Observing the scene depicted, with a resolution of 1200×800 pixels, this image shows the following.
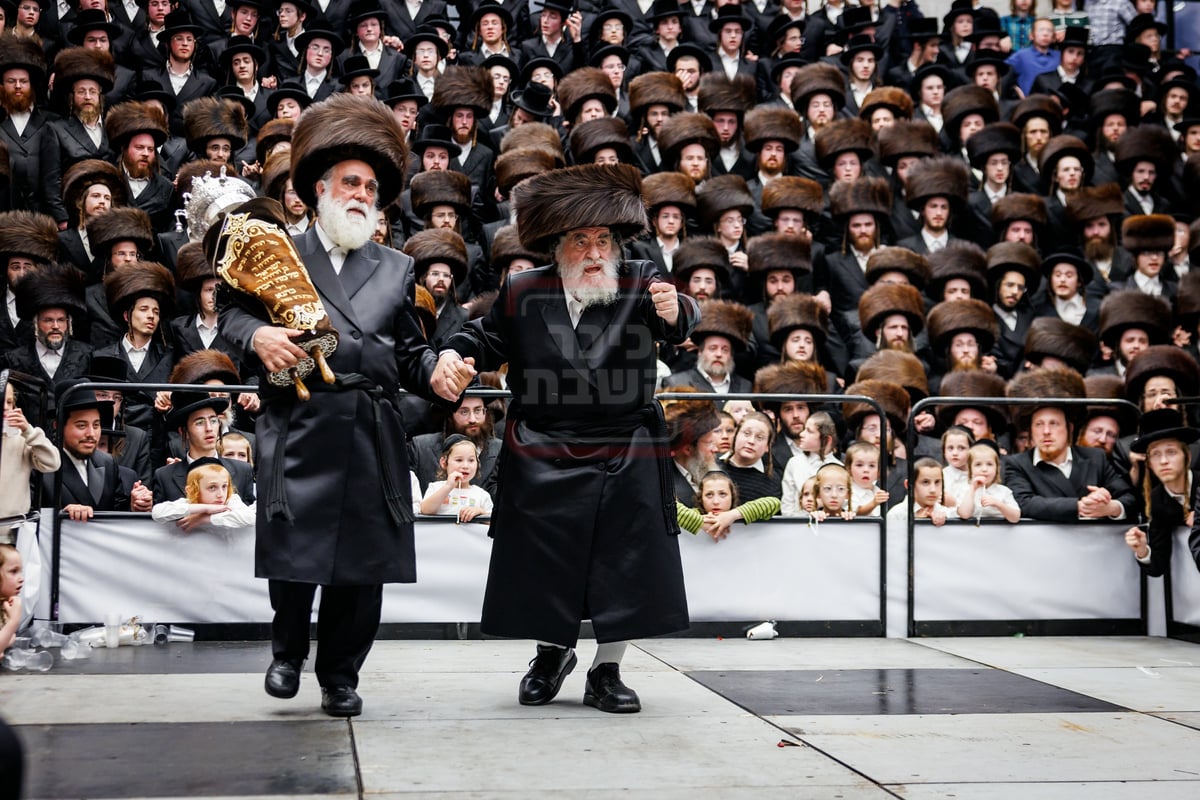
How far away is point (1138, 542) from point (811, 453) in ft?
6.32

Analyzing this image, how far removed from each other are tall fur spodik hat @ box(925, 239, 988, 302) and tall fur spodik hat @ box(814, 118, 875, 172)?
142 centimetres

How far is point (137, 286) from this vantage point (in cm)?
949

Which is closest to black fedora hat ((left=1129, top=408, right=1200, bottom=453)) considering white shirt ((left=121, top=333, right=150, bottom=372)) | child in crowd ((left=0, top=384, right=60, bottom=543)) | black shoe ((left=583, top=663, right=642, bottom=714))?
black shoe ((left=583, top=663, right=642, bottom=714))

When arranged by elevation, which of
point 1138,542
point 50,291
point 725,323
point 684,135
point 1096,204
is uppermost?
point 684,135

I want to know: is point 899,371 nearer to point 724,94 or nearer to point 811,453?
point 811,453

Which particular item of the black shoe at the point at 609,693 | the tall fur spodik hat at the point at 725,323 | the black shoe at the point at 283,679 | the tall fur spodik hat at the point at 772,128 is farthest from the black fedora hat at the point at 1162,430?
the tall fur spodik hat at the point at 772,128

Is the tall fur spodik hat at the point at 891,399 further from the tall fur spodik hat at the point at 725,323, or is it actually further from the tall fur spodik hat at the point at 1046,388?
the tall fur spodik hat at the point at 725,323

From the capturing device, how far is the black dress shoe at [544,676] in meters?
4.97

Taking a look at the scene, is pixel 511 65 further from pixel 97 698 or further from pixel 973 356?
pixel 97 698

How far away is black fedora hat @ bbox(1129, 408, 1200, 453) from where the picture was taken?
23.9 feet

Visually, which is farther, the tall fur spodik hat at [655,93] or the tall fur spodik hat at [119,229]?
the tall fur spodik hat at [655,93]

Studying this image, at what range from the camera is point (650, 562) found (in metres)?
4.87

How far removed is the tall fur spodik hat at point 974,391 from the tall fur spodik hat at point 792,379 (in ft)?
2.57

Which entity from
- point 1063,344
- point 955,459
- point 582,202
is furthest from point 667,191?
point 582,202
